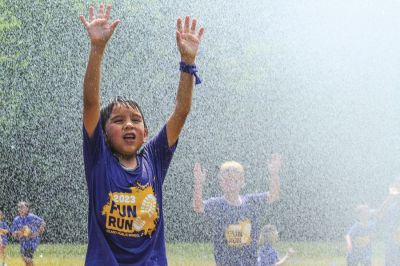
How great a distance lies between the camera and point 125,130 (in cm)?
394

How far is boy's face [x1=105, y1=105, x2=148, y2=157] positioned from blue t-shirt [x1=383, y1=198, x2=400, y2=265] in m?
7.27

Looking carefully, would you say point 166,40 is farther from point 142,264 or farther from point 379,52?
point 142,264

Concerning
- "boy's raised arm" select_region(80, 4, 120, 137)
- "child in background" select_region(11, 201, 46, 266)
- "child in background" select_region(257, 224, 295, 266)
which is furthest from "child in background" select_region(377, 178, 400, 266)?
"boy's raised arm" select_region(80, 4, 120, 137)

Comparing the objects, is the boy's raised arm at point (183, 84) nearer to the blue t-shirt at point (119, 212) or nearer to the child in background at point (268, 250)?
the blue t-shirt at point (119, 212)

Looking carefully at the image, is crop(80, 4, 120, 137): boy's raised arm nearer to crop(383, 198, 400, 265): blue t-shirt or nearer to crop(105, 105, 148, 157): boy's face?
crop(105, 105, 148, 157): boy's face

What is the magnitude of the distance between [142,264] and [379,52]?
1747 cm

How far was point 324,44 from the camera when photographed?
2089cm

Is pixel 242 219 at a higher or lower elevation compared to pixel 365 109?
lower

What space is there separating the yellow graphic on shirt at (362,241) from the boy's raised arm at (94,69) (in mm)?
8551

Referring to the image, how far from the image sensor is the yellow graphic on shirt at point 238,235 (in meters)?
7.22

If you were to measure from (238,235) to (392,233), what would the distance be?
162 inches

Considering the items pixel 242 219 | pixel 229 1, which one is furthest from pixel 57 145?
pixel 242 219

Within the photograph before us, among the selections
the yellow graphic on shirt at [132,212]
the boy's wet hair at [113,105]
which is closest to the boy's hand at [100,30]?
the boy's wet hair at [113,105]

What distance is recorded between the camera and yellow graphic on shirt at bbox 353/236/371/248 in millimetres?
11758
